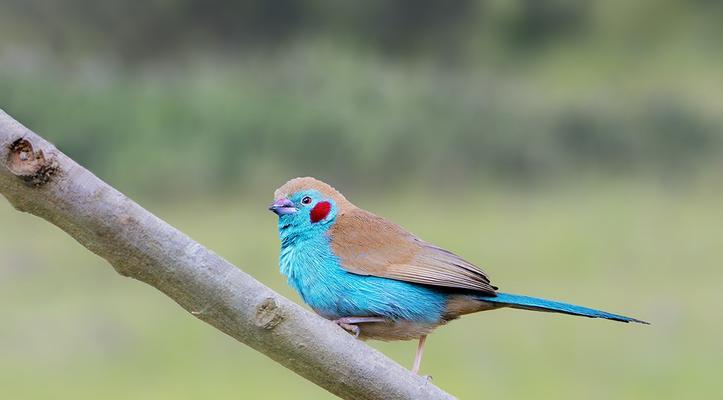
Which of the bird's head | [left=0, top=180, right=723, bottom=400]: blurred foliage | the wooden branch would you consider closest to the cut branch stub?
the wooden branch

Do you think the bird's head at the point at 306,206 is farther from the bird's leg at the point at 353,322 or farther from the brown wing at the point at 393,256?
the bird's leg at the point at 353,322

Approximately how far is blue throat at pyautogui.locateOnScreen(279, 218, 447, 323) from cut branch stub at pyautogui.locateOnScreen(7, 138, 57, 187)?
2.12 feet

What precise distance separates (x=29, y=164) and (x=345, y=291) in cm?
67

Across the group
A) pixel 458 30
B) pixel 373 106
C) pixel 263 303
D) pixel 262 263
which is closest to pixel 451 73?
pixel 458 30

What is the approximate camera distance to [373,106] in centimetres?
705

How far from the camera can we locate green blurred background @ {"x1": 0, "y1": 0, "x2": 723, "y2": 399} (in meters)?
5.19

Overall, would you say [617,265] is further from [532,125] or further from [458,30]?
[458,30]

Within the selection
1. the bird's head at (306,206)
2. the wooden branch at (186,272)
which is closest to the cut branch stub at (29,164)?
the wooden branch at (186,272)

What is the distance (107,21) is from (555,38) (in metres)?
2.93

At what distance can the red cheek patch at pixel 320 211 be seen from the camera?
1798 millimetres

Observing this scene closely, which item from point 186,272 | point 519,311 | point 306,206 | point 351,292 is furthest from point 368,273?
point 519,311

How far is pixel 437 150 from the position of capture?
23.4ft

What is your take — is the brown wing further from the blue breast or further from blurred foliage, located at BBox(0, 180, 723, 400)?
blurred foliage, located at BBox(0, 180, 723, 400)

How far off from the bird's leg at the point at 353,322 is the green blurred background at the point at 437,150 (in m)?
2.89
